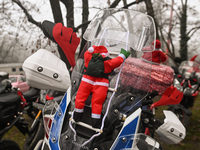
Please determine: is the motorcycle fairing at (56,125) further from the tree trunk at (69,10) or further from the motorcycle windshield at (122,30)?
the tree trunk at (69,10)

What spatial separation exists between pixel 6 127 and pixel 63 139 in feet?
4.61

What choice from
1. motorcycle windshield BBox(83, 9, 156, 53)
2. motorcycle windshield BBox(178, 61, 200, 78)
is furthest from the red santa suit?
motorcycle windshield BBox(178, 61, 200, 78)

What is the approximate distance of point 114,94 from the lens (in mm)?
1504

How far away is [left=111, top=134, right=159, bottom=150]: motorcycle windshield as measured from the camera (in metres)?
1.38

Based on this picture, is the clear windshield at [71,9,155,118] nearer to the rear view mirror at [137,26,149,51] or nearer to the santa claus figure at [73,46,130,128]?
the rear view mirror at [137,26,149,51]

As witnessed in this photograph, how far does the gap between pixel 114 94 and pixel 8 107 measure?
5.78ft

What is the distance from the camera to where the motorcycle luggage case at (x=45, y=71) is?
2004 mm

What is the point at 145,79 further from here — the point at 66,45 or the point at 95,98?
the point at 66,45

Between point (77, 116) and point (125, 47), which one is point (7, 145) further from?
point (125, 47)

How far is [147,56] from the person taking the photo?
6.58 ft

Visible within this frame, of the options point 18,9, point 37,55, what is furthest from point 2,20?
point 37,55

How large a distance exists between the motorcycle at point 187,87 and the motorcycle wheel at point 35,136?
3.48m

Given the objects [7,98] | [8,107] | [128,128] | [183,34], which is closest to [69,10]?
[7,98]

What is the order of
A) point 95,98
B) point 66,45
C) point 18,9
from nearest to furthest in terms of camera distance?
point 95,98, point 66,45, point 18,9
